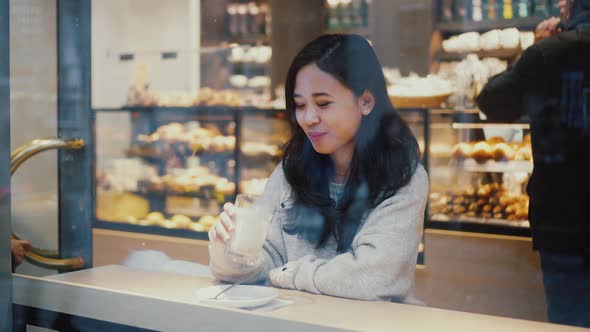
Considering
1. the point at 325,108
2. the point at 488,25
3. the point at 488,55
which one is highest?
the point at 488,25

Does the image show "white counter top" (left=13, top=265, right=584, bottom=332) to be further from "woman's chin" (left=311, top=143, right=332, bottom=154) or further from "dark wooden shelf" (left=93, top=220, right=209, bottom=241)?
"dark wooden shelf" (left=93, top=220, right=209, bottom=241)

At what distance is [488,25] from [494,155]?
0.76 meters

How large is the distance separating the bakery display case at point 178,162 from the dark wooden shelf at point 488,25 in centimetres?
117

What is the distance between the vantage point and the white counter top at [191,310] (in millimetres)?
1528

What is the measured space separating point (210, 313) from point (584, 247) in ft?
6.13

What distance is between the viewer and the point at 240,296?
5.63ft

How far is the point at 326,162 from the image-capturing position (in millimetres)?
2230

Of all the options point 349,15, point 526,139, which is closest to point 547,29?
point 526,139

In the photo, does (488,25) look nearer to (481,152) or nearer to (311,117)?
(481,152)

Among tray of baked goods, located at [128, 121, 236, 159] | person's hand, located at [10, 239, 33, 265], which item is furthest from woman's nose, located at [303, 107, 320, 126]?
tray of baked goods, located at [128, 121, 236, 159]

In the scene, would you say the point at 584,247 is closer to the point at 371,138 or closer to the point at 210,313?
the point at 371,138

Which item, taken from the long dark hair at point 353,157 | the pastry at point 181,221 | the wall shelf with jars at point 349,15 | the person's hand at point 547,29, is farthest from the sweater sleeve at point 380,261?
the pastry at point 181,221

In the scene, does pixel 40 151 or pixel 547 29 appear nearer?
pixel 40 151

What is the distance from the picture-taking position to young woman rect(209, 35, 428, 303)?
2.01 m
